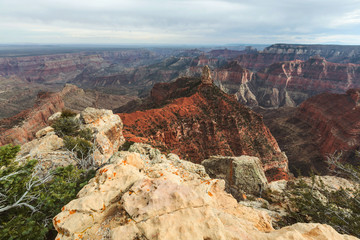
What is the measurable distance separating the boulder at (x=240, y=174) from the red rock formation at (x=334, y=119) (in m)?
50.3

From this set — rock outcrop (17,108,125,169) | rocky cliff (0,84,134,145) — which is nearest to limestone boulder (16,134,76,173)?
rock outcrop (17,108,125,169)

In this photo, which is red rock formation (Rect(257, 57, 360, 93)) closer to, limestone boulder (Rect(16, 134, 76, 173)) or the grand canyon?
the grand canyon

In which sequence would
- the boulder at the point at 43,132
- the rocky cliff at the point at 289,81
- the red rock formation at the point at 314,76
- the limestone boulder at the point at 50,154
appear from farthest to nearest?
the rocky cliff at the point at 289,81 < the red rock formation at the point at 314,76 < the boulder at the point at 43,132 < the limestone boulder at the point at 50,154

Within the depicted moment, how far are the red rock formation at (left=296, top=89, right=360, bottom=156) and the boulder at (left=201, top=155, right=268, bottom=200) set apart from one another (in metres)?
50.3

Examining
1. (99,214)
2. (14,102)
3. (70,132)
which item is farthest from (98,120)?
(14,102)

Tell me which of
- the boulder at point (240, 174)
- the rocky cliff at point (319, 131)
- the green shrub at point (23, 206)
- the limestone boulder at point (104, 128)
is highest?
the green shrub at point (23, 206)

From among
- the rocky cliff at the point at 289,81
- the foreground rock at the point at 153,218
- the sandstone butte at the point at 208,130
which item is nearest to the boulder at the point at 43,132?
the foreground rock at the point at 153,218

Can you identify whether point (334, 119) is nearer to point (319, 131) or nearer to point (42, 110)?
point (319, 131)

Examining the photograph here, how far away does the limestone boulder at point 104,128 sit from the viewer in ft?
55.7

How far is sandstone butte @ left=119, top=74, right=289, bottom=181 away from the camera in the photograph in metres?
36.4

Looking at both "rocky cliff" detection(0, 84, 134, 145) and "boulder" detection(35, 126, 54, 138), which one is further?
"rocky cliff" detection(0, 84, 134, 145)

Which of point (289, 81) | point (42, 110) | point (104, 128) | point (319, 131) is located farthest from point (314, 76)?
point (42, 110)

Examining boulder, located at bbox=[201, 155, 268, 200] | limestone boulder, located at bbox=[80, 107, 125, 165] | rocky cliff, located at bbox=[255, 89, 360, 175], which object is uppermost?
limestone boulder, located at bbox=[80, 107, 125, 165]

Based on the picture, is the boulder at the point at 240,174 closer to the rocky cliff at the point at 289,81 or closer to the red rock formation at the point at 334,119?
the red rock formation at the point at 334,119
